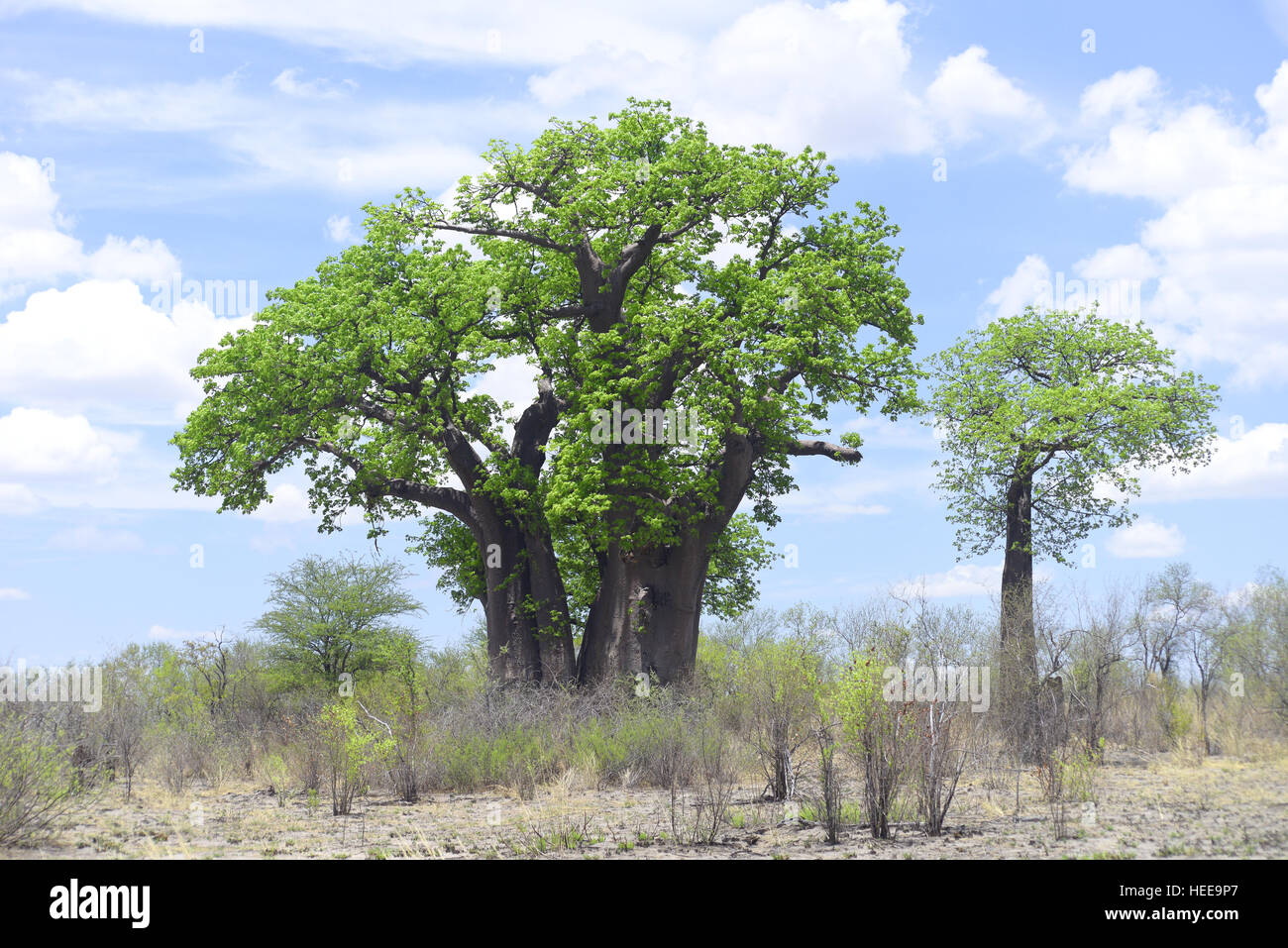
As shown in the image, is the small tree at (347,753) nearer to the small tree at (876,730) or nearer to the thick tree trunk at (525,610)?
the thick tree trunk at (525,610)

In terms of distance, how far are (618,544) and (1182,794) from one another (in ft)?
35.8

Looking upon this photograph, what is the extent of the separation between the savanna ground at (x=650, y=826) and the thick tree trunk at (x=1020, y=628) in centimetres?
119

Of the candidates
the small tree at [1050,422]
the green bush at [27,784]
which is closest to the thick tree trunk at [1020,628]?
the small tree at [1050,422]

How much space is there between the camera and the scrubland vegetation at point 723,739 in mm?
11070

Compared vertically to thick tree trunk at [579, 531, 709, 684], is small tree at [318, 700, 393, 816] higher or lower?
lower

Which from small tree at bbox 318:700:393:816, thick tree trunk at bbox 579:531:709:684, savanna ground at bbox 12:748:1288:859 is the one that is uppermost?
thick tree trunk at bbox 579:531:709:684

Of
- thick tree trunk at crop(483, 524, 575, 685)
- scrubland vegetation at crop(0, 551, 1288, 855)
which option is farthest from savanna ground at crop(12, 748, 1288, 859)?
thick tree trunk at crop(483, 524, 575, 685)

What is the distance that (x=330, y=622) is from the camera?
3088 cm

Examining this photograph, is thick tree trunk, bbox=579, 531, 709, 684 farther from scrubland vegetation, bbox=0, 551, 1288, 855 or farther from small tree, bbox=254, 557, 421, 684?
small tree, bbox=254, 557, 421, 684

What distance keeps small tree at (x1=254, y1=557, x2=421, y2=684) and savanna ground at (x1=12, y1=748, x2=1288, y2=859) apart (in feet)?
45.5

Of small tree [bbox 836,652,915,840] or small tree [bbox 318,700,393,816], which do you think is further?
small tree [bbox 318,700,393,816]

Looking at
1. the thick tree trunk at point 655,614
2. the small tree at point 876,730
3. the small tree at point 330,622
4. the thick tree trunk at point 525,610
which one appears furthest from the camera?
the small tree at point 330,622

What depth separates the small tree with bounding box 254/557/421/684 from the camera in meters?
30.7
